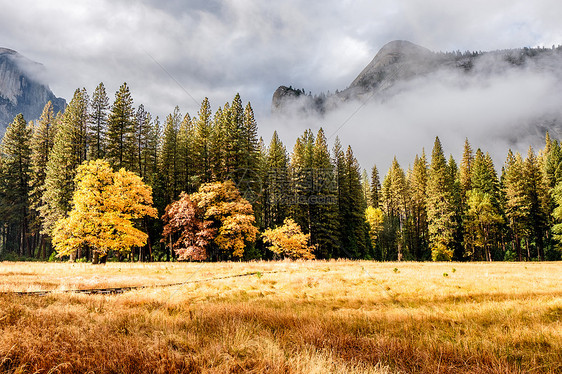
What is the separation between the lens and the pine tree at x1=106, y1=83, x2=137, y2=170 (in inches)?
1286

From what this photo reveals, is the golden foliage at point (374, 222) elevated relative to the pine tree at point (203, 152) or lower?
lower

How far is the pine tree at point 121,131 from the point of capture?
1286 inches

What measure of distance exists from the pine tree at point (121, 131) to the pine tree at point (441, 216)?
163 feet

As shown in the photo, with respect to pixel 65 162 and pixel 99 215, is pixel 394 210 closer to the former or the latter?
pixel 99 215

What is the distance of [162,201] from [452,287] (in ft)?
115

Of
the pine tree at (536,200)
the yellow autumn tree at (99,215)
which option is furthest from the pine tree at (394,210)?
the yellow autumn tree at (99,215)

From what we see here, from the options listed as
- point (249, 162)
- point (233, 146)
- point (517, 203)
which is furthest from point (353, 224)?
point (517, 203)

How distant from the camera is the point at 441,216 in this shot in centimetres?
4553

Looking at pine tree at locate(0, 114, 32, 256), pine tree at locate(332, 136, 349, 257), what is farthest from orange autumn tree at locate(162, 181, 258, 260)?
pine tree at locate(0, 114, 32, 256)

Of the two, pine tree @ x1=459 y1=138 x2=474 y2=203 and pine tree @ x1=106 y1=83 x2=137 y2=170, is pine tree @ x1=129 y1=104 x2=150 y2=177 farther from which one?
pine tree @ x1=459 y1=138 x2=474 y2=203

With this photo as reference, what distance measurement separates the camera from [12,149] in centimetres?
4022

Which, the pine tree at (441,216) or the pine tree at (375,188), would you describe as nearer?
the pine tree at (441,216)

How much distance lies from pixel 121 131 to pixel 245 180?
17038 mm

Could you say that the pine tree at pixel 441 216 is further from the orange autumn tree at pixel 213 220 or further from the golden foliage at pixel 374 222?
the orange autumn tree at pixel 213 220
